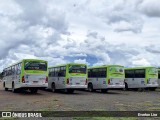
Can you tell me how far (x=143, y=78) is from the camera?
114 feet

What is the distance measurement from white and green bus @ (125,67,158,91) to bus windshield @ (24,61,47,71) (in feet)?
40.7

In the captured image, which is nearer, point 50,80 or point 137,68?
point 50,80

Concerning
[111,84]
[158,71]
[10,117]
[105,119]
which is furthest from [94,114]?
[158,71]

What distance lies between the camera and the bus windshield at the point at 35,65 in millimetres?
26497

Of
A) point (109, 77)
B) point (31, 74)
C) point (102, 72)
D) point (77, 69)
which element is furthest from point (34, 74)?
point (102, 72)

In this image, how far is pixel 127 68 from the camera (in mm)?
37688

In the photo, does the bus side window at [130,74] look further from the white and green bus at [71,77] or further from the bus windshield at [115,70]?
the white and green bus at [71,77]

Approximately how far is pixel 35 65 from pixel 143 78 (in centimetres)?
1335

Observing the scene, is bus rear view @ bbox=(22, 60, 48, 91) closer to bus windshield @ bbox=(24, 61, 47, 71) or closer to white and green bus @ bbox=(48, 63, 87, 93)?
bus windshield @ bbox=(24, 61, 47, 71)

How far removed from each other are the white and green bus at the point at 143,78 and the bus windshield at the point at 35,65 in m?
12.4

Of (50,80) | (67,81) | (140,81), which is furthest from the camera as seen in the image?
(140,81)

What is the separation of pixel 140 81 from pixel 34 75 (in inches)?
533

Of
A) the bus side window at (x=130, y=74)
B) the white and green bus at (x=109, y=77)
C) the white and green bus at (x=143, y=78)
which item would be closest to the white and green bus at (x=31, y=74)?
the white and green bus at (x=109, y=77)

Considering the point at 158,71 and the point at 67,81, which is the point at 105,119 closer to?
the point at 67,81
